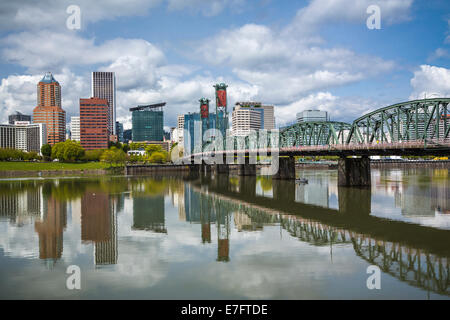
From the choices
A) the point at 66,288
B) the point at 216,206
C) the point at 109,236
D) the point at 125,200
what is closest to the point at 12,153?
the point at 125,200

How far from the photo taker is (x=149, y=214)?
4288cm

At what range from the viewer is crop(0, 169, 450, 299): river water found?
18156 millimetres

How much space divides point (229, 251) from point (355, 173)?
5101cm

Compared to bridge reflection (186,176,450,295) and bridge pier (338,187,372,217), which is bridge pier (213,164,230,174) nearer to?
bridge pier (338,187,372,217)

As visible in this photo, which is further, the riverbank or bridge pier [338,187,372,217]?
the riverbank

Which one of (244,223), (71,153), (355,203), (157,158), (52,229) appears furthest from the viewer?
(157,158)

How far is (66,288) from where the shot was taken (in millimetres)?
18359

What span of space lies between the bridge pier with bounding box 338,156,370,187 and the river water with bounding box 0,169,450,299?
2307 centimetres

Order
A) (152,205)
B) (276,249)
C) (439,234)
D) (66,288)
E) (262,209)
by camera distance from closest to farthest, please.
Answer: (66,288), (276,249), (439,234), (262,209), (152,205)

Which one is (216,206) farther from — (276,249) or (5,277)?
(5,277)

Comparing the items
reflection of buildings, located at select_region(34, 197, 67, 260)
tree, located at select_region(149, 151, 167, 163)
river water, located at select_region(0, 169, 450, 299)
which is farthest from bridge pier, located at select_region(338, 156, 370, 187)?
tree, located at select_region(149, 151, 167, 163)

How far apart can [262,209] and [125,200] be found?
2217 centimetres

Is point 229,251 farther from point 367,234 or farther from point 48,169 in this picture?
point 48,169

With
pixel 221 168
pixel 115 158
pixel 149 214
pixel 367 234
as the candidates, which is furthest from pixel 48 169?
pixel 367 234
